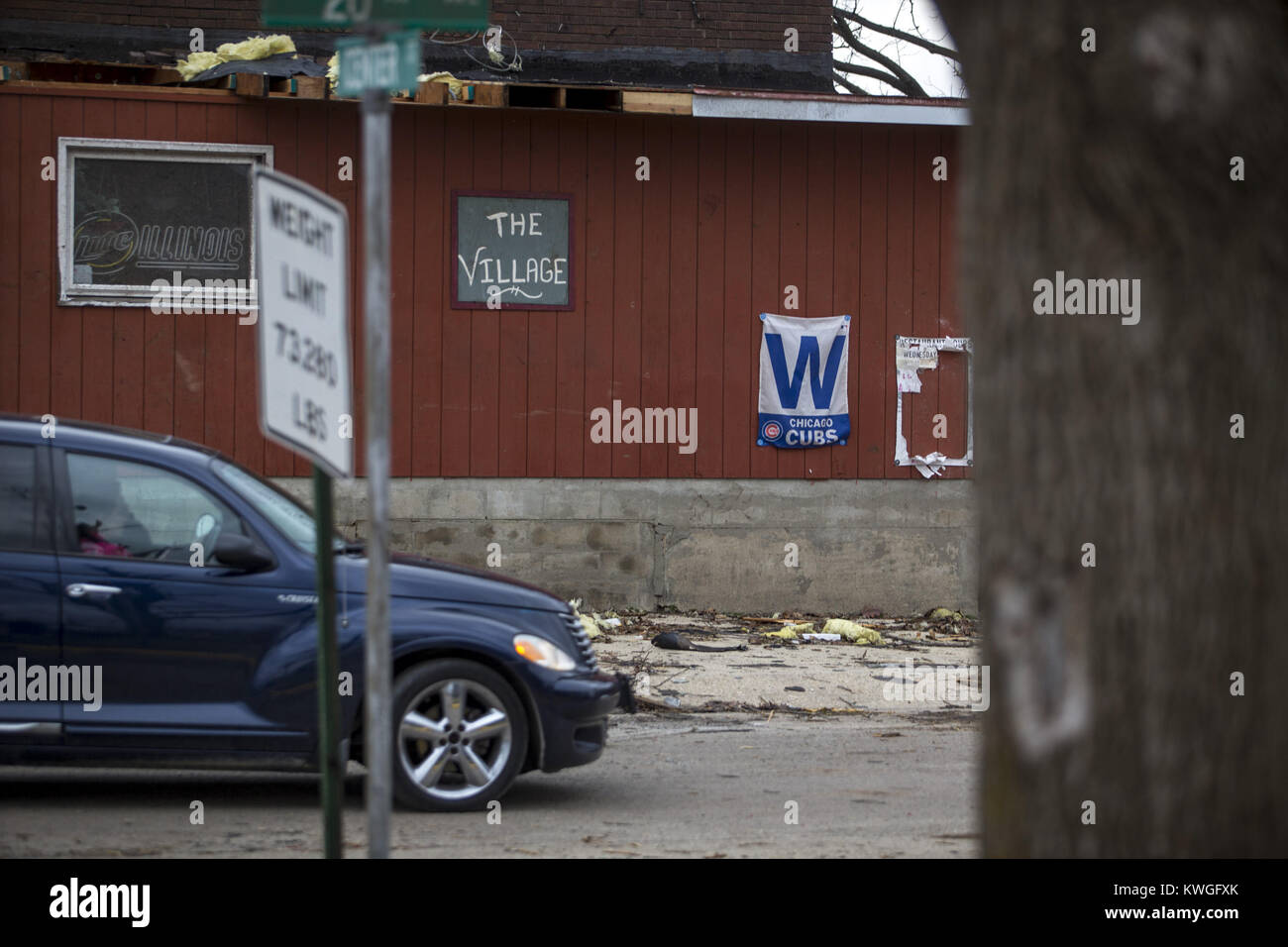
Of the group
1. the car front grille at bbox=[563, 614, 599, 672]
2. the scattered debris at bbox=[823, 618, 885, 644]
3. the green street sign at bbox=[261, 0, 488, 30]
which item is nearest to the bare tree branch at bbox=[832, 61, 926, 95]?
the scattered debris at bbox=[823, 618, 885, 644]

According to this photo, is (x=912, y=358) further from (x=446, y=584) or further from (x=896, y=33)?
(x=896, y=33)

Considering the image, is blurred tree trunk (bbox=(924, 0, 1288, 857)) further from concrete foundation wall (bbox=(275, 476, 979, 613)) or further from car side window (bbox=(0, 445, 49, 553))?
concrete foundation wall (bbox=(275, 476, 979, 613))

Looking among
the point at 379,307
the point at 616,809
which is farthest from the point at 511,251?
the point at 379,307

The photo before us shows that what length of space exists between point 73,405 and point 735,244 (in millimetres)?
6426

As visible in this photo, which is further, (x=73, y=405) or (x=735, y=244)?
(x=735, y=244)

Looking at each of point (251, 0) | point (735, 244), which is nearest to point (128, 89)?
point (251, 0)

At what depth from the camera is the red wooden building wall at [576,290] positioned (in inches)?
539

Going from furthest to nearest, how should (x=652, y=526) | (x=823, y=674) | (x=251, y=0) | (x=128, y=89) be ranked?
(x=251, y=0)
(x=652, y=526)
(x=128, y=89)
(x=823, y=674)

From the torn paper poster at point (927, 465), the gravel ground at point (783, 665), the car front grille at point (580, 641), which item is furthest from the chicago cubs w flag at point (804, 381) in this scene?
the car front grille at point (580, 641)

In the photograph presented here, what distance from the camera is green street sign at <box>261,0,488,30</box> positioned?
4.29m

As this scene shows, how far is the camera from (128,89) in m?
13.6

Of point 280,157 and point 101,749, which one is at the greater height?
point 280,157

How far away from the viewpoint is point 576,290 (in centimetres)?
1452

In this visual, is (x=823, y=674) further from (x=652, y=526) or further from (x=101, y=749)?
(x=101, y=749)
